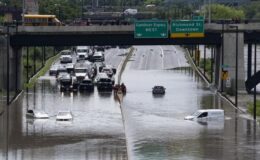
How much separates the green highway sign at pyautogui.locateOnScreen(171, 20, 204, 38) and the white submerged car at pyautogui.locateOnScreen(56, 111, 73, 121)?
1618cm

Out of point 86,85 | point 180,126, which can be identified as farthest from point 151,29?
point 180,126

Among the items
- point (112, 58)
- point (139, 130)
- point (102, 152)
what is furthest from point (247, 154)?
point (112, 58)

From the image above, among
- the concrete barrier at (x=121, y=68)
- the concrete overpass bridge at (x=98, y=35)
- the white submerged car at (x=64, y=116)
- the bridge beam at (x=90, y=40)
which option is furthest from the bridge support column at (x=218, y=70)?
the white submerged car at (x=64, y=116)

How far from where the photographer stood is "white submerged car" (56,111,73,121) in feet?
178

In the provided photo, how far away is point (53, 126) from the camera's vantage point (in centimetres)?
5109

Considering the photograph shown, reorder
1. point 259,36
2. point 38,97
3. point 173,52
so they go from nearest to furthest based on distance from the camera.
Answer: point 38,97 < point 259,36 < point 173,52

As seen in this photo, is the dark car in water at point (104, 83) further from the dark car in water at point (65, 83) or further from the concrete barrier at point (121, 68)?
the concrete barrier at point (121, 68)

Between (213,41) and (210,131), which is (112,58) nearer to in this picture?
(213,41)

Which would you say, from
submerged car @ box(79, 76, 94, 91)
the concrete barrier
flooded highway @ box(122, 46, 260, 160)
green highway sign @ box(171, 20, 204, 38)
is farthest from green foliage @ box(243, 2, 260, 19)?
green highway sign @ box(171, 20, 204, 38)

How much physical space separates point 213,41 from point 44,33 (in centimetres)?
1204

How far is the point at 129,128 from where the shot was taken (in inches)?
1971

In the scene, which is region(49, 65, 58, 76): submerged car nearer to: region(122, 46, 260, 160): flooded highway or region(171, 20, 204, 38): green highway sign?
region(122, 46, 260, 160): flooded highway

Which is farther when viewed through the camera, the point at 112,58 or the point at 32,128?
the point at 112,58

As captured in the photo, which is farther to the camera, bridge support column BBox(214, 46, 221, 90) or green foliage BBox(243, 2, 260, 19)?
green foliage BBox(243, 2, 260, 19)
